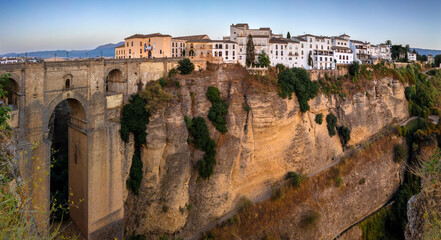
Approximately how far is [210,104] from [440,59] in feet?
183

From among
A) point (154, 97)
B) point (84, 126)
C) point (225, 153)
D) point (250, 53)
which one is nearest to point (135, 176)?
point (84, 126)

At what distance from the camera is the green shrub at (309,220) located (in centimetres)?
2189

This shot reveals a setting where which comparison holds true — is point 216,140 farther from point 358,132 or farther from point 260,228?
point 358,132

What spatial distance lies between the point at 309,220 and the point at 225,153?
8009mm

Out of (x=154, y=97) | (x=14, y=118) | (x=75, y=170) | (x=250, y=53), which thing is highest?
(x=250, y=53)

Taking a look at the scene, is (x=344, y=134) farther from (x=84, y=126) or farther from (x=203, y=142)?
(x=84, y=126)

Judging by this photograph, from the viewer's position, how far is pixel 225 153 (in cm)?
2055

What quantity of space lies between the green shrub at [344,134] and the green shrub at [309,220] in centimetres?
945

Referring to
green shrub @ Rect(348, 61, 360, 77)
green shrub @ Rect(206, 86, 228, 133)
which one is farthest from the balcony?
green shrub @ Rect(348, 61, 360, 77)

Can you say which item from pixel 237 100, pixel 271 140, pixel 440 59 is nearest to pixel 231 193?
pixel 271 140

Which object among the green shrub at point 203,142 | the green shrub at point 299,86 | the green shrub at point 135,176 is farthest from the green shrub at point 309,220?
the green shrub at point 135,176

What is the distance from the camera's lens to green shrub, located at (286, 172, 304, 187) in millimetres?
23430

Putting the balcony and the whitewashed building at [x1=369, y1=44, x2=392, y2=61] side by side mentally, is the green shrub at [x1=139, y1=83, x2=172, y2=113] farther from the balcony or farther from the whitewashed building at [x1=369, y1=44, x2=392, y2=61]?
the whitewashed building at [x1=369, y1=44, x2=392, y2=61]

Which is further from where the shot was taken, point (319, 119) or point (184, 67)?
point (319, 119)
